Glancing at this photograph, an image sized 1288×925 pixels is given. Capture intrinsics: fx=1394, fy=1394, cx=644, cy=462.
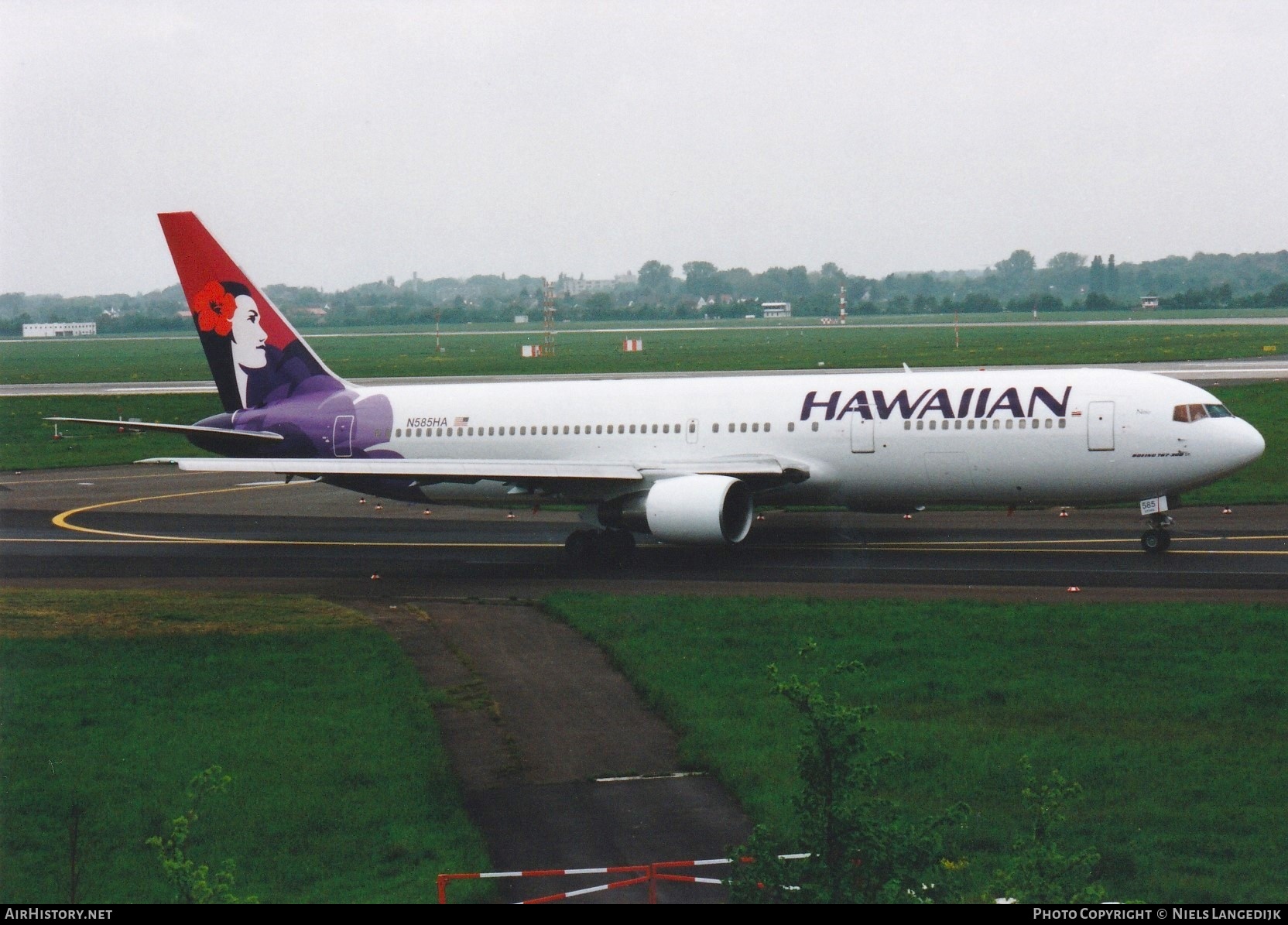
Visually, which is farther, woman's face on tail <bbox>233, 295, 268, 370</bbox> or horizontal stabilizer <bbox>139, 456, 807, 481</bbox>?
woman's face on tail <bbox>233, 295, 268, 370</bbox>

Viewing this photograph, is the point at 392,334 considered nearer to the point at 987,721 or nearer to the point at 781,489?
the point at 781,489

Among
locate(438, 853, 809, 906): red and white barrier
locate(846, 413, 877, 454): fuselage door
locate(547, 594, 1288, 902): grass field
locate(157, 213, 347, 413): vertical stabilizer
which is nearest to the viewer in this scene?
locate(438, 853, 809, 906): red and white barrier

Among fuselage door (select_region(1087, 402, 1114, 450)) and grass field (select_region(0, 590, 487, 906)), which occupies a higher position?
fuselage door (select_region(1087, 402, 1114, 450))

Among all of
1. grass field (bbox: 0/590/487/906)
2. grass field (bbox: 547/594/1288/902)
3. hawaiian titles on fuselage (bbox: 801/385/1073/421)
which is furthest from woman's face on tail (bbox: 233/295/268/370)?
grass field (bbox: 547/594/1288/902)

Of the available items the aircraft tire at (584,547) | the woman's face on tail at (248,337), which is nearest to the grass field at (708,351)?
the woman's face on tail at (248,337)

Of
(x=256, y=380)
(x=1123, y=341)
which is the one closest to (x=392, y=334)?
(x=1123, y=341)

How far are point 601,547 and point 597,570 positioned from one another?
47.4 inches

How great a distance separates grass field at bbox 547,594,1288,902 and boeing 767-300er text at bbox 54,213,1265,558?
601 cm

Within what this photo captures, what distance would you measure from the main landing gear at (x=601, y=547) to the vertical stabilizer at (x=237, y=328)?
9.10 m

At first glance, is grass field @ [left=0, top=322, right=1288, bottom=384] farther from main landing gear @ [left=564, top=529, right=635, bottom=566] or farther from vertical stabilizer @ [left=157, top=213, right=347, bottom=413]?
main landing gear @ [left=564, top=529, right=635, bottom=566]

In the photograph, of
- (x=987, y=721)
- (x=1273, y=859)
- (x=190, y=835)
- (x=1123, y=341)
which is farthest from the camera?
(x=1123, y=341)

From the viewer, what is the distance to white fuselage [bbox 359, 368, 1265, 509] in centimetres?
3073

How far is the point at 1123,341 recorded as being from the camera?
120 meters
